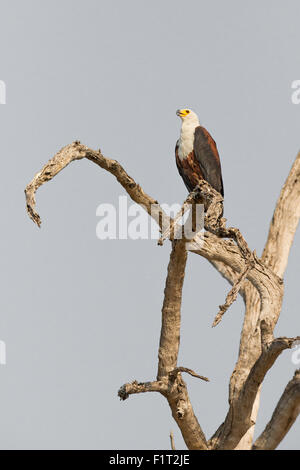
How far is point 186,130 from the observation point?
10859mm

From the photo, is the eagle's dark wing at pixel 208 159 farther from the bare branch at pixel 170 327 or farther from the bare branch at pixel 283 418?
the bare branch at pixel 283 418

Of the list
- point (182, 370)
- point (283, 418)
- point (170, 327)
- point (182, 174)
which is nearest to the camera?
point (182, 370)

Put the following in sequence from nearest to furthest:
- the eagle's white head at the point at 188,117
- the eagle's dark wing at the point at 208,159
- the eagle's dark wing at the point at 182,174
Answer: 1. the eagle's dark wing at the point at 208,159
2. the eagle's dark wing at the point at 182,174
3. the eagle's white head at the point at 188,117

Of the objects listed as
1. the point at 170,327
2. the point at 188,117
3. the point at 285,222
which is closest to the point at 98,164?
the point at 170,327

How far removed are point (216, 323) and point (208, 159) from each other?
13.3ft

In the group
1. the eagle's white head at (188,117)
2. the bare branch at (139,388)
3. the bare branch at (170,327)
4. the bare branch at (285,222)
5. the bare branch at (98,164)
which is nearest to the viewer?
the bare branch at (98,164)

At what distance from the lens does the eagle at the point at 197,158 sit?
411 inches

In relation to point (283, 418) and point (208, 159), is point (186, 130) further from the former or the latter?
point (283, 418)

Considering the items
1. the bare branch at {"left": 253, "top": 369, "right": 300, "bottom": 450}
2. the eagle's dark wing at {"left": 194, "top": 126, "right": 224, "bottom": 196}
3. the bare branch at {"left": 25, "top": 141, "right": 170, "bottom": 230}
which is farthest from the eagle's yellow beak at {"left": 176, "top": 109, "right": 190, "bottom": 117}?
the bare branch at {"left": 253, "top": 369, "right": 300, "bottom": 450}

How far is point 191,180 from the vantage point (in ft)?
34.9

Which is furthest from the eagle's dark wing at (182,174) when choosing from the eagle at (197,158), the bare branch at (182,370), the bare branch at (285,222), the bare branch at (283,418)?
the bare branch at (283,418)

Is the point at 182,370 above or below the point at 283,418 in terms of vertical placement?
above
